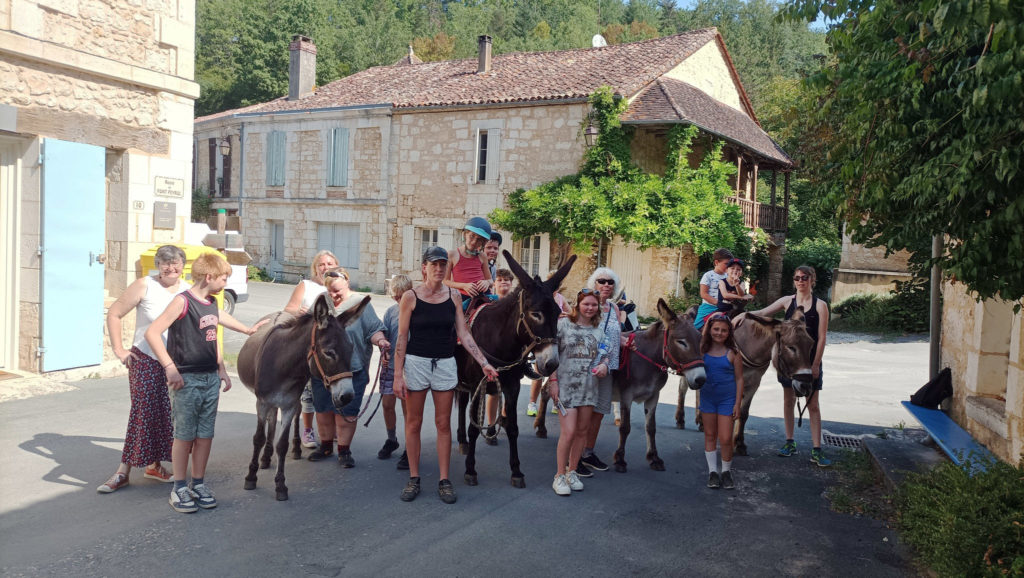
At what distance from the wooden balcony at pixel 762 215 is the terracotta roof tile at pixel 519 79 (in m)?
4.73

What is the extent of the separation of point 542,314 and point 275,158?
23664 mm

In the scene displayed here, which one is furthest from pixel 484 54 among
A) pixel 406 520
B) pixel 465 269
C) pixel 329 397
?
pixel 406 520

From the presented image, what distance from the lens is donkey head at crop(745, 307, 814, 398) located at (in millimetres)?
5816

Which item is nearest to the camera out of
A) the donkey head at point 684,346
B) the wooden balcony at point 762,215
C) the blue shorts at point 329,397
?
the donkey head at point 684,346

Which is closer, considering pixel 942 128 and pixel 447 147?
pixel 942 128

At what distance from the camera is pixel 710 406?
5.71 metres

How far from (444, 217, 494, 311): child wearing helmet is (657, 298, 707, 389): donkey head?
165cm

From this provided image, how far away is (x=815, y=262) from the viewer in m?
24.8

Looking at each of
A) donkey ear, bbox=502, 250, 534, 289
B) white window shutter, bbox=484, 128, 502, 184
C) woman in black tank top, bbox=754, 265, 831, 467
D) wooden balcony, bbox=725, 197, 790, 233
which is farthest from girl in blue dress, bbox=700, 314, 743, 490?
white window shutter, bbox=484, 128, 502, 184

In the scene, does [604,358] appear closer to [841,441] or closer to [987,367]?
[841,441]

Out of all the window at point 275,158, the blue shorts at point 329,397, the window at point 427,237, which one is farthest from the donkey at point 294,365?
the window at point 275,158

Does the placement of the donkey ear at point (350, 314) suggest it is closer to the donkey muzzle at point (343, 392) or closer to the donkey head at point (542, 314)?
the donkey muzzle at point (343, 392)

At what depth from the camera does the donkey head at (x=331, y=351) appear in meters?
4.63

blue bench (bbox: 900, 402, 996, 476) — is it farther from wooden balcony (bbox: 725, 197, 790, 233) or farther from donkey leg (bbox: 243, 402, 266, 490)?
wooden balcony (bbox: 725, 197, 790, 233)
